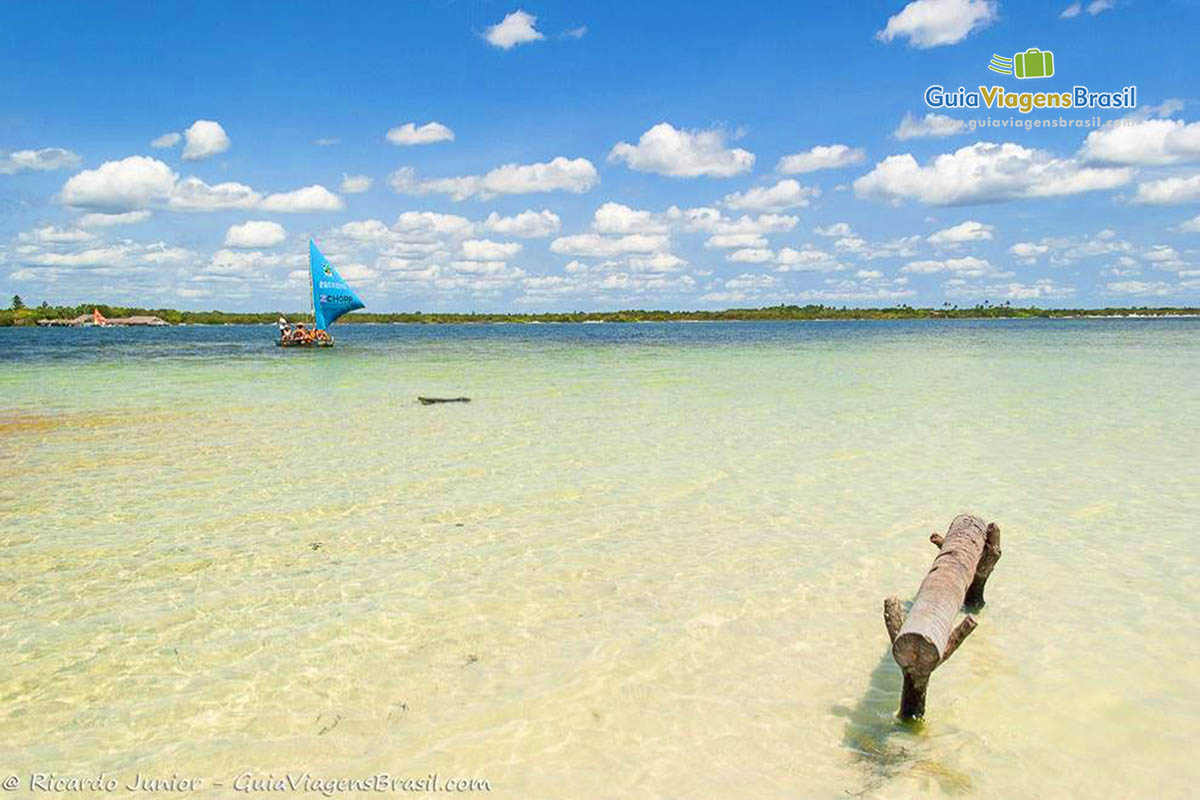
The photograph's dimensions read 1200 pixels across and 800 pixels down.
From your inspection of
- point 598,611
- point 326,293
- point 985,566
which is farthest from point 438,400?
point 326,293

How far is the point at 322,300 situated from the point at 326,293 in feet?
2.24

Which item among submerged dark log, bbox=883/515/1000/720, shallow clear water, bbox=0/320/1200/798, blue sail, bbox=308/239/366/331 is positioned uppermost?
blue sail, bbox=308/239/366/331

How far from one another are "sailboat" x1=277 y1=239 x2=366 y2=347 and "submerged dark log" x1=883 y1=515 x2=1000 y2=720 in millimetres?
60112

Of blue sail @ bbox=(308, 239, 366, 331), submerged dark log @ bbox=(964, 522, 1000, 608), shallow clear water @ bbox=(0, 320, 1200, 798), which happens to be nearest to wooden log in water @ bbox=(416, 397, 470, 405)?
shallow clear water @ bbox=(0, 320, 1200, 798)

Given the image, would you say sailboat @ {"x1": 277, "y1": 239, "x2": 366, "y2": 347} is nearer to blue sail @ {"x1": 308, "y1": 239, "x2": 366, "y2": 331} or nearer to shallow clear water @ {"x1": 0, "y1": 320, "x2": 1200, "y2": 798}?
blue sail @ {"x1": 308, "y1": 239, "x2": 366, "y2": 331}

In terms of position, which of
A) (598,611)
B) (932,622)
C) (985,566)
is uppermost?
(932,622)

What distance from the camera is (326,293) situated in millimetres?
61688

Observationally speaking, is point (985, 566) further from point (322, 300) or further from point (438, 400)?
point (322, 300)

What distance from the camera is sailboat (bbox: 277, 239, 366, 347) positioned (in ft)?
197

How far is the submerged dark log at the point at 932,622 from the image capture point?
469cm

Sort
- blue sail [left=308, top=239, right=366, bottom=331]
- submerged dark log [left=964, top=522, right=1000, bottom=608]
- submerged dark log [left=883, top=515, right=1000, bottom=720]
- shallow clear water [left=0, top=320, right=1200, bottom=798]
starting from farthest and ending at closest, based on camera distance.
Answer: blue sail [left=308, top=239, right=366, bottom=331] → submerged dark log [left=964, top=522, right=1000, bottom=608] → shallow clear water [left=0, top=320, right=1200, bottom=798] → submerged dark log [left=883, top=515, right=1000, bottom=720]

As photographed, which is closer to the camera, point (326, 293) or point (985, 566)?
point (985, 566)

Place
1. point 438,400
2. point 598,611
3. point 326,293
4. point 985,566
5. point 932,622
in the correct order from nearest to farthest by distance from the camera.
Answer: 1. point 932,622
2. point 985,566
3. point 598,611
4. point 438,400
5. point 326,293

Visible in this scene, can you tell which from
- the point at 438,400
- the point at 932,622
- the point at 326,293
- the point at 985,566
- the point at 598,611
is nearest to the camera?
the point at 932,622
